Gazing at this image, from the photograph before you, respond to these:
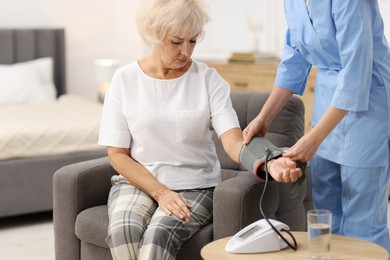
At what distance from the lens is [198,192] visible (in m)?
2.71

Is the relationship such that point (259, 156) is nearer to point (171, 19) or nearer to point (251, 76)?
point (171, 19)

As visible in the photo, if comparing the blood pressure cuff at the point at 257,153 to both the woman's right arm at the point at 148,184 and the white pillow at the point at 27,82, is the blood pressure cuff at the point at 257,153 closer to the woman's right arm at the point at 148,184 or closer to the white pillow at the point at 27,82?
the woman's right arm at the point at 148,184

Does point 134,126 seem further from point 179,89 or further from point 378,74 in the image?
point 378,74

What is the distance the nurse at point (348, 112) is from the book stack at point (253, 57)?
2.96 meters

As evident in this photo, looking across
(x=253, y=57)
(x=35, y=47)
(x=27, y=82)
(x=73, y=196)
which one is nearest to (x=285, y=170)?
(x=73, y=196)

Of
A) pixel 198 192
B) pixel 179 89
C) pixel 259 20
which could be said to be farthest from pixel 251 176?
pixel 259 20

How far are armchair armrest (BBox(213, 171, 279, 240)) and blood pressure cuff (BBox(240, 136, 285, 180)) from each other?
98 millimetres

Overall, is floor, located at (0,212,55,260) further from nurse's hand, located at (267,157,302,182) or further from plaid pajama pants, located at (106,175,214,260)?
nurse's hand, located at (267,157,302,182)

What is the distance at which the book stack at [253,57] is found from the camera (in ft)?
17.9

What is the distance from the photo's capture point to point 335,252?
6.97 ft

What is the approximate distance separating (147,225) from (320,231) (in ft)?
2.33

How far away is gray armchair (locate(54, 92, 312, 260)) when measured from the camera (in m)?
2.55

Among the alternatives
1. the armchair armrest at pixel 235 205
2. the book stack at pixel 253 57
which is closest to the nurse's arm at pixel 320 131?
the armchair armrest at pixel 235 205

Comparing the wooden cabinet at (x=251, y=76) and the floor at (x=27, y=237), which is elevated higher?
the wooden cabinet at (x=251, y=76)
